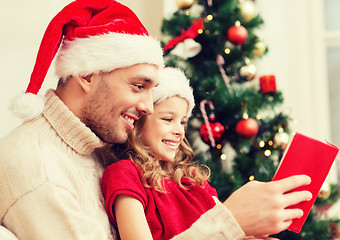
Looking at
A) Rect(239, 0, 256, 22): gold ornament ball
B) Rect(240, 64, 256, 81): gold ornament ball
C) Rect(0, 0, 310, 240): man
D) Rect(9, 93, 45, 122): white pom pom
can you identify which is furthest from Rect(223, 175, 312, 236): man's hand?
Rect(239, 0, 256, 22): gold ornament ball

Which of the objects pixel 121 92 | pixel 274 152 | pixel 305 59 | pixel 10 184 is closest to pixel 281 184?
pixel 121 92

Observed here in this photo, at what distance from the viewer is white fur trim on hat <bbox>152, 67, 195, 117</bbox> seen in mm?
1294

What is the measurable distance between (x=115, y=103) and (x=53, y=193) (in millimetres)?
324

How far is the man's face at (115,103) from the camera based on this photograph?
1.12 metres

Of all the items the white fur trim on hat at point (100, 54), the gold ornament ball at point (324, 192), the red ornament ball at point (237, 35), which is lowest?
the gold ornament ball at point (324, 192)

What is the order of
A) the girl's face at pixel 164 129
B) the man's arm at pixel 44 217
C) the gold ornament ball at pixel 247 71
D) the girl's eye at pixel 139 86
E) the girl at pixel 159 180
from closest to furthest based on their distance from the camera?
the man's arm at pixel 44 217, the girl at pixel 159 180, the girl's eye at pixel 139 86, the girl's face at pixel 164 129, the gold ornament ball at pixel 247 71

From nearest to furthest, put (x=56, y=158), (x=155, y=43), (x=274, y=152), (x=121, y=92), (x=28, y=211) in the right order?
(x=28, y=211), (x=56, y=158), (x=121, y=92), (x=155, y=43), (x=274, y=152)

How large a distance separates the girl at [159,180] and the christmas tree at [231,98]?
30cm

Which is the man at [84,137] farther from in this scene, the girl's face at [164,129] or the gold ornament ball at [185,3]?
the gold ornament ball at [185,3]

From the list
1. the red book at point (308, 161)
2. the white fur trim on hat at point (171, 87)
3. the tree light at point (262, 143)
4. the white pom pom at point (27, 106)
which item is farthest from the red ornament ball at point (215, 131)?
the white pom pom at point (27, 106)

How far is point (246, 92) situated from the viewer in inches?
67.7

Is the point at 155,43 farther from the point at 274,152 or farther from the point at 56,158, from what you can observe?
the point at 274,152

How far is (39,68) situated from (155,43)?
359 mm

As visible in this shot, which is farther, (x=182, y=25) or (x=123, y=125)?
(x=182, y=25)
